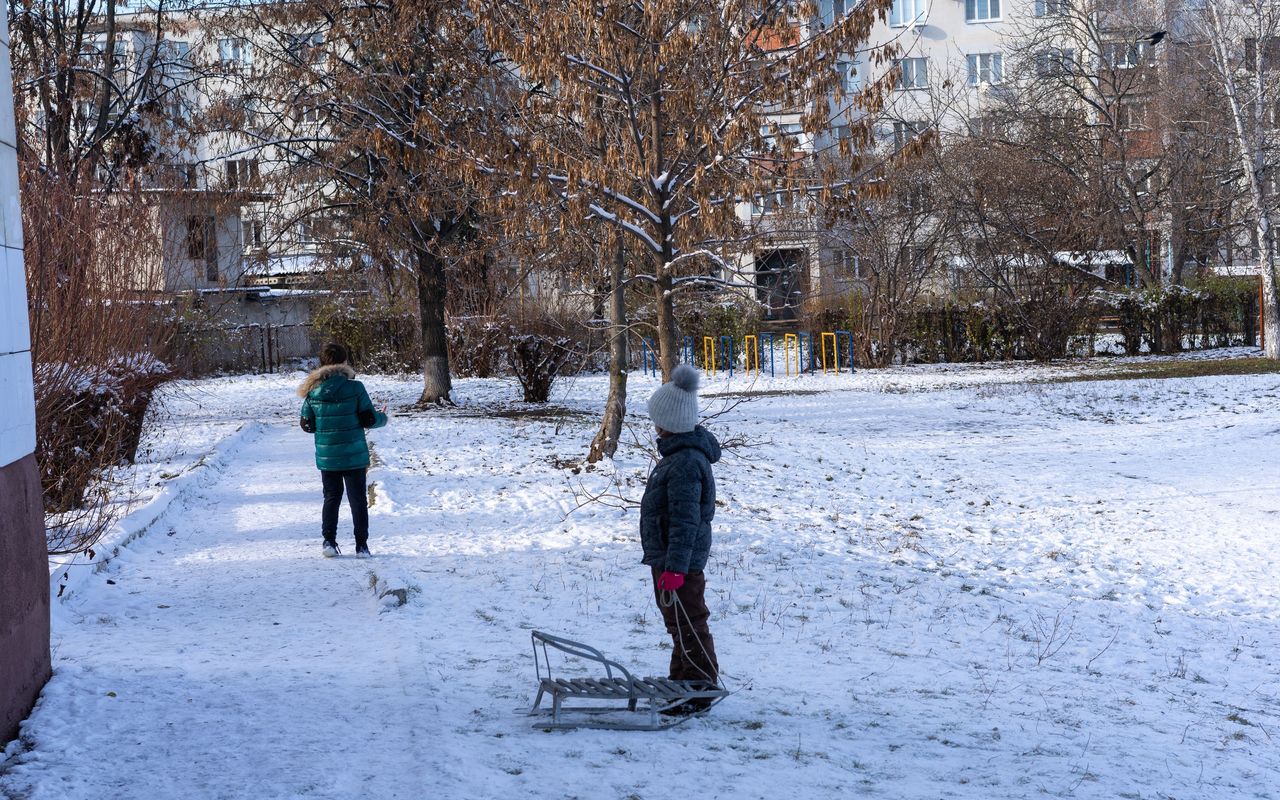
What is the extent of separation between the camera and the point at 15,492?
499 centimetres

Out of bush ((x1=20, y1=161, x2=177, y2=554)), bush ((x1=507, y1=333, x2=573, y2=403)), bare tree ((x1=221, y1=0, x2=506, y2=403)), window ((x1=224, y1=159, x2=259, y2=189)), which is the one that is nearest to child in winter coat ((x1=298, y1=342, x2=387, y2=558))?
bush ((x1=20, y1=161, x2=177, y2=554))

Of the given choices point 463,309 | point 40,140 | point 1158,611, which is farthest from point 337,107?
point 1158,611

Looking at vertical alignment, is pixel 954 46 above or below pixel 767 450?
above

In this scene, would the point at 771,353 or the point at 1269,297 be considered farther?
the point at 771,353

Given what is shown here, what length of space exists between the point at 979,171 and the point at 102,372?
81.8ft

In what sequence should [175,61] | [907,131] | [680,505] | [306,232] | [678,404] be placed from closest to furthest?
[680,505] → [678,404] → [175,61] → [306,232] → [907,131]

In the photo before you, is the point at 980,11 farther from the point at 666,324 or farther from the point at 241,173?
the point at 666,324

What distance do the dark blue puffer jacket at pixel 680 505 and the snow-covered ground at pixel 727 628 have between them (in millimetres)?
739

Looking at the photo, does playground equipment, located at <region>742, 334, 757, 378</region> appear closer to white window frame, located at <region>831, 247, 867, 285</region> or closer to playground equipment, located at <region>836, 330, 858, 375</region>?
playground equipment, located at <region>836, 330, 858, 375</region>

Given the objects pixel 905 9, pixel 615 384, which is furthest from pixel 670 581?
pixel 905 9

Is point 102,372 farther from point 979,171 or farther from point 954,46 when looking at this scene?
point 954,46

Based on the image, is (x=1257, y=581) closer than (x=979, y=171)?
Yes

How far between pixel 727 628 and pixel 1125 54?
110 ft

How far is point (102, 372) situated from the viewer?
37.0 ft
